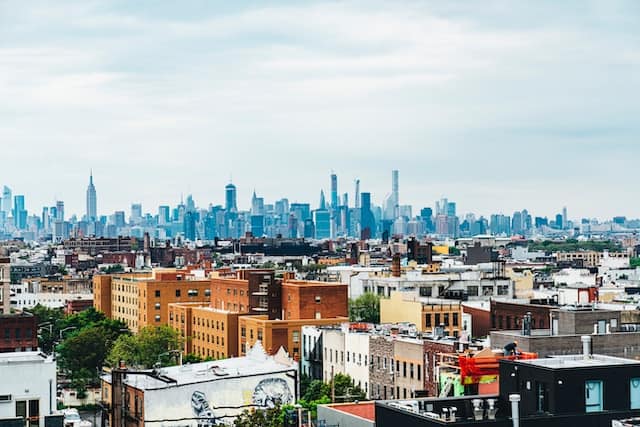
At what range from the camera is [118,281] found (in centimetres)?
17088

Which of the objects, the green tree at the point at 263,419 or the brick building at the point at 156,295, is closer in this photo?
the green tree at the point at 263,419

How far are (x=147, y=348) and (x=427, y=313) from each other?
24.3 m

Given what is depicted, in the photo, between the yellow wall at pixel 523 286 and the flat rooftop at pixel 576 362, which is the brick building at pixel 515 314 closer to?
the yellow wall at pixel 523 286

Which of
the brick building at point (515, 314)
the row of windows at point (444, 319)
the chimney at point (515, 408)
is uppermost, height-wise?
the chimney at point (515, 408)

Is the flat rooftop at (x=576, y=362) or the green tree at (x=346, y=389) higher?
the flat rooftop at (x=576, y=362)

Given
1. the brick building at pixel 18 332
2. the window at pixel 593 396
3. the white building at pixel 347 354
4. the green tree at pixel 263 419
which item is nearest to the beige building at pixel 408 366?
the white building at pixel 347 354

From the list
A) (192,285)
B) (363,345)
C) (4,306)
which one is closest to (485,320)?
(363,345)

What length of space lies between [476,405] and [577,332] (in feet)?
112

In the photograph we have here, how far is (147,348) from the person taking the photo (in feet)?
392

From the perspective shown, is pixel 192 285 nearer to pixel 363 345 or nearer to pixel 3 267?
A: pixel 3 267

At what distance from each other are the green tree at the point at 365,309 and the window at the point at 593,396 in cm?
9183

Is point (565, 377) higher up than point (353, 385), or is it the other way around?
point (565, 377)

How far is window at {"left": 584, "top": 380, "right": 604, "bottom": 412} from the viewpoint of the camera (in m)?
43.8

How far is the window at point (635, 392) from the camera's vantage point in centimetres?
4450
